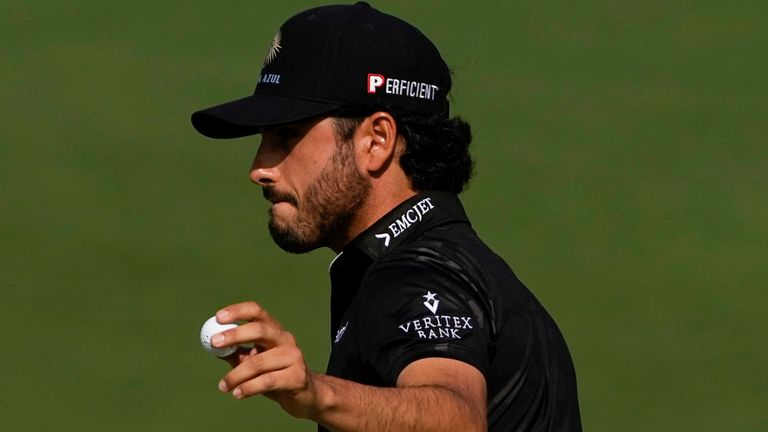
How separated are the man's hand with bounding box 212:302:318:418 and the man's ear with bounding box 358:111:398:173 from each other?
37.3 inches

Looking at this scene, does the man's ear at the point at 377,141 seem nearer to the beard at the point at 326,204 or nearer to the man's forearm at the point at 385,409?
the beard at the point at 326,204

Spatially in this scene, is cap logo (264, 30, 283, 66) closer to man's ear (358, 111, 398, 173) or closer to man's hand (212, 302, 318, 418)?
man's ear (358, 111, 398, 173)

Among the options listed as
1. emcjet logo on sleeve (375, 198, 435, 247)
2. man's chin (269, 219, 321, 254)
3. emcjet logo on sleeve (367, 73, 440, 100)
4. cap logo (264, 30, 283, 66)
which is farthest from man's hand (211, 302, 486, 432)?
cap logo (264, 30, 283, 66)

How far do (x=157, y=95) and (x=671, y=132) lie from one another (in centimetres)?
349

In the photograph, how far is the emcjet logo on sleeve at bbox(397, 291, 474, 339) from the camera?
3.14 metres

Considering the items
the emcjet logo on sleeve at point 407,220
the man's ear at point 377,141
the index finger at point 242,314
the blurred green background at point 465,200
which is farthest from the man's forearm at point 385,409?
the blurred green background at point 465,200

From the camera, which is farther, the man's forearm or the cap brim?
the cap brim

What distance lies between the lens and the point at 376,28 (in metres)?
3.78

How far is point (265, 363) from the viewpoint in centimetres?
279

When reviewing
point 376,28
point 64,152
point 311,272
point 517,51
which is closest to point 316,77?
point 376,28

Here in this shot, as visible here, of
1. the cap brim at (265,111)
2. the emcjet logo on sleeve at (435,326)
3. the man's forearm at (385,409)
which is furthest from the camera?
the cap brim at (265,111)

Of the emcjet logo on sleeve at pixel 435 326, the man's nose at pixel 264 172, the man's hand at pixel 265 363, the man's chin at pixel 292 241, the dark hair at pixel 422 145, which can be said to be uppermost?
the dark hair at pixel 422 145

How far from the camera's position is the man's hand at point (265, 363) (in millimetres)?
2787

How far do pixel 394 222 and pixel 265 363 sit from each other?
982mm
